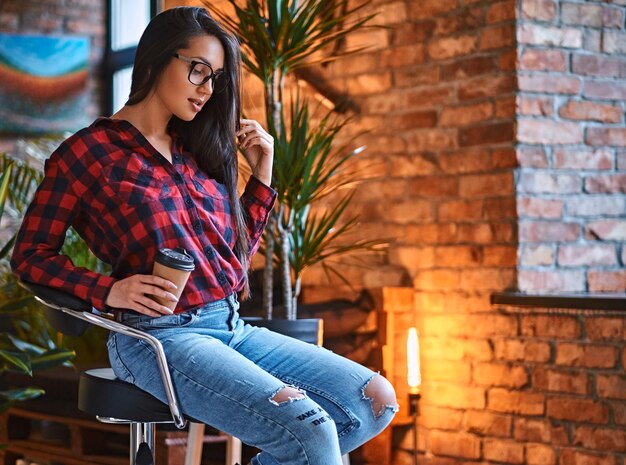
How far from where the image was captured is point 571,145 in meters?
3.61

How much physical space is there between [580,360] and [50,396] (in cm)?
190

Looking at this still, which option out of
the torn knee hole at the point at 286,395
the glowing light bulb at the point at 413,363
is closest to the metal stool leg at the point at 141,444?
the torn knee hole at the point at 286,395

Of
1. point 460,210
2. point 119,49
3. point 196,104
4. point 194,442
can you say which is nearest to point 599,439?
point 460,210

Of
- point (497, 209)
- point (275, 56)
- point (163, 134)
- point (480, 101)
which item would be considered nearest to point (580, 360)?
point (497, 209)

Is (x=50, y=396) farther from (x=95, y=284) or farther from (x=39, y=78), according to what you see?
(x=39, y=78)

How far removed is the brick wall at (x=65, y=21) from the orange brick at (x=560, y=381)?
3512 mm

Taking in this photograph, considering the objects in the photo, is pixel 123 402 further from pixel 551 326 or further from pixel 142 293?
pixel 551 326

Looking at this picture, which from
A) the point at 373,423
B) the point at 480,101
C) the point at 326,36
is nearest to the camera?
the point at 373,423

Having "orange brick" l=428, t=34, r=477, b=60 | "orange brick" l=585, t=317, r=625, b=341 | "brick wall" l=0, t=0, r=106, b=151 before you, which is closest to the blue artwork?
"brick wall" l=0, t=0, r=106, b=151

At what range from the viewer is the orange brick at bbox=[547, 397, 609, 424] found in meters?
3.32

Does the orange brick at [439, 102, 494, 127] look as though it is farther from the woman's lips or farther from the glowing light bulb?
the woman's lips

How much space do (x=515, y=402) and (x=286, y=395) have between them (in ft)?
5.74

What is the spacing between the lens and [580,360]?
336cm

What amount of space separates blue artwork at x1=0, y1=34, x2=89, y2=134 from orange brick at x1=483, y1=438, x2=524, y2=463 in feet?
11.3
